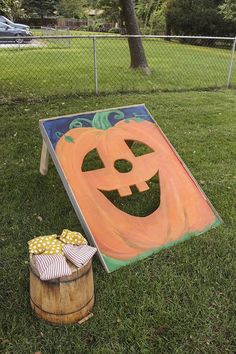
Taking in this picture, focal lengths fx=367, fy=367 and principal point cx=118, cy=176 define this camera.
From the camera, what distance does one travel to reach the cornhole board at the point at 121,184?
294cm

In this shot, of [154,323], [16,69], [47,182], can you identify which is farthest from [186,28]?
[154,323]

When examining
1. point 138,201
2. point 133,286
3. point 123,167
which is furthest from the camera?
point 123,167

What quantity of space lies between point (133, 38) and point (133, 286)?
8193 mm

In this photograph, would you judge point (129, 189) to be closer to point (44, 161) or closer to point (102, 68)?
point (44, 161)

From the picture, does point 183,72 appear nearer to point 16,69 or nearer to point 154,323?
point 16,69

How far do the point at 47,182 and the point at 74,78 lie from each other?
557 centimetres

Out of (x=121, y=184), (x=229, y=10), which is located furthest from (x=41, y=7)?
(x=121, y=184)

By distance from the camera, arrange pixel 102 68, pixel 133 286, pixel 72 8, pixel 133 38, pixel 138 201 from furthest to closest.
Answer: pixel 72 8, pixel 102 68, pixel 133 38, pixel 138 201, pixel 133 286

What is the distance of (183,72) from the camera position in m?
10.3

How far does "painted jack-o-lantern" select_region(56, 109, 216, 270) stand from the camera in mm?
2949

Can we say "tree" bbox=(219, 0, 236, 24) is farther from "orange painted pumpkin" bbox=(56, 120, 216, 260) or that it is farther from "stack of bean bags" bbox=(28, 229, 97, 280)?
"stack of bean bags" bbox=(28, 229, 97, 280)

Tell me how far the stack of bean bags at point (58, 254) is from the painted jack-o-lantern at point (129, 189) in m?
0.47

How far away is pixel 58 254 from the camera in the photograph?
7.33 ft

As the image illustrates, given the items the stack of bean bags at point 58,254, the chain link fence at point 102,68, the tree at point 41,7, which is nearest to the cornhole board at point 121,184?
the stack of bean bags at point 58,254
